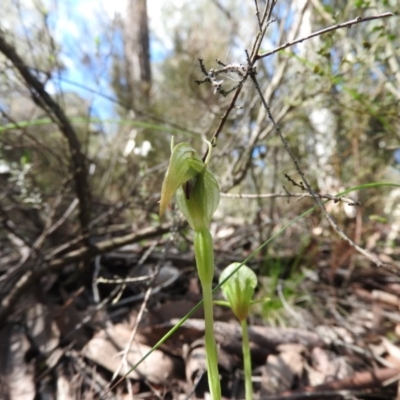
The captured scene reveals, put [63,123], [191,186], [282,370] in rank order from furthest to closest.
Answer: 1. [63,123]
2. [282,370]
3. [191,186]

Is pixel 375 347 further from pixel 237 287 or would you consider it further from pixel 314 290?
pixel 237 287

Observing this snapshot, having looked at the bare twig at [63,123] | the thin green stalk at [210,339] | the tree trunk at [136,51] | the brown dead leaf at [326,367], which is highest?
the tree trunk at [136,51]

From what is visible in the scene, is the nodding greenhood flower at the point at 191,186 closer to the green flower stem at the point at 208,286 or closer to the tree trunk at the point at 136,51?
the green flower stem at the point at 208,286

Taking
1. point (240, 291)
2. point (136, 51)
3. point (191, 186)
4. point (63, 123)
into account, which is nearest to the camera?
point (191, 186)

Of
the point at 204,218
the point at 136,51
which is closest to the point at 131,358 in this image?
the point at 204,218

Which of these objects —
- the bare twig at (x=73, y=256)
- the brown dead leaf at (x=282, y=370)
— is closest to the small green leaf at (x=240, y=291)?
the brown dead leaf at (x=282, y=370)

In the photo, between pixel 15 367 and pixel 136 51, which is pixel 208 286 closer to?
pixel 15 367

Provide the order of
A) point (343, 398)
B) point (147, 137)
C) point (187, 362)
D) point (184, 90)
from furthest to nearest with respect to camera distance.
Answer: point (184, 90), point (147, 137), point (187, 362), point (343, 398)

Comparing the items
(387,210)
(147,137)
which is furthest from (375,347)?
(147,137)
